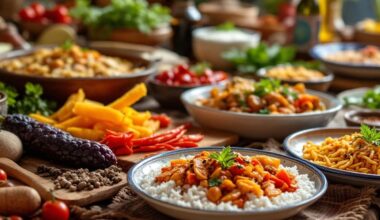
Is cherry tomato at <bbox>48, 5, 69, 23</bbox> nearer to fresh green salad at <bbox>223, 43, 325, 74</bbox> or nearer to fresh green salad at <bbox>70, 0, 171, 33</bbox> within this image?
fresh green salad at <bbox>70, 0, 171, 33</bbox>

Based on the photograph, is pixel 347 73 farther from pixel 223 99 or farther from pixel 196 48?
pixel 223 99

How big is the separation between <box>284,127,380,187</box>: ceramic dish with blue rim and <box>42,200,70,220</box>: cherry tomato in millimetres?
1011

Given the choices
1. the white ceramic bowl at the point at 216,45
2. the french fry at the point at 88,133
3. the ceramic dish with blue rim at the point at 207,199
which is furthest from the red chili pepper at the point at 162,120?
the white ceramic bowl at the point at 216,45

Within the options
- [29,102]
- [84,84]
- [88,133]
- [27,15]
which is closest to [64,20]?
[27,15]

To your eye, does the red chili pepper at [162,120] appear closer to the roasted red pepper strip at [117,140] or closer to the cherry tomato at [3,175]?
the roasted red pepper strip at [117,140]

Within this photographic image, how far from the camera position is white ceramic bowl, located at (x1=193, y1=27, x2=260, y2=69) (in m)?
4.99

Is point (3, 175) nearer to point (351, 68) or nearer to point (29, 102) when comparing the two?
point (29, 102)

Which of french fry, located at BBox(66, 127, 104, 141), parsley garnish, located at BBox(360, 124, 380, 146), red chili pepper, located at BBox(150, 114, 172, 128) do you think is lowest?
red chili pepper, located at BBox(150, 114, 172, 128)

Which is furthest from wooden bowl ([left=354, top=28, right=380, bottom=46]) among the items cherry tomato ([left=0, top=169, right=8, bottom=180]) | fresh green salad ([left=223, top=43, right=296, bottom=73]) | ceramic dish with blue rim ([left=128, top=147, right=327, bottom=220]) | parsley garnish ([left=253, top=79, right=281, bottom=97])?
cherry tomato ([left=0, top=169, right=8, bottom=180])

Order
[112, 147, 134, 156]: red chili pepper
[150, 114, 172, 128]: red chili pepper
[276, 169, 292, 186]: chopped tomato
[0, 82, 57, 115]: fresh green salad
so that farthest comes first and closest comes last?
[150, 114, 172, 128]: red chili pepper → [0, 82, 57, 115]: fresh green salad → [112, 147, 134, 156]: red chili pepper → [276, 169, 292, 186]: chopped tomato

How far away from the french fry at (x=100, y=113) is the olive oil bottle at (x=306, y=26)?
2476 millimetres

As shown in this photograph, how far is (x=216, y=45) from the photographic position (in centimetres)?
499

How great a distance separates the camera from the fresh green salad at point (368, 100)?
12.6ft

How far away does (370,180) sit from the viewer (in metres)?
2.50
